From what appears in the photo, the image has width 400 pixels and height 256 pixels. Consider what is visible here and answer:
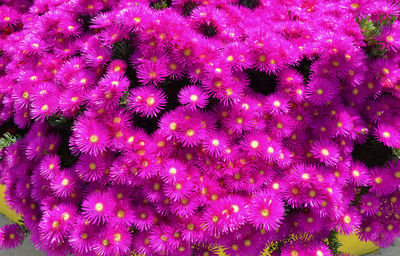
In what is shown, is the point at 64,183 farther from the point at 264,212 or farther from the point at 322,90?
the point at 322,90

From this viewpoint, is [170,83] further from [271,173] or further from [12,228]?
[12,228]

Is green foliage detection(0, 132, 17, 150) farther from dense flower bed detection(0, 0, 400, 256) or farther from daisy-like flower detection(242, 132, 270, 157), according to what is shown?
daisy-like flower detection(242, 132, 270, 157)

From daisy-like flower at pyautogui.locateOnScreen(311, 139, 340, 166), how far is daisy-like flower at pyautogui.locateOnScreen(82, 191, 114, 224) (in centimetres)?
83

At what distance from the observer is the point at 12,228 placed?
1484mm

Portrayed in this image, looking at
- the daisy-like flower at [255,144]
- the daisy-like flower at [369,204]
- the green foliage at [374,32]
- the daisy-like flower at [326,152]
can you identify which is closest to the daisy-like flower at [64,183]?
the daisy-like flower at [255,144]

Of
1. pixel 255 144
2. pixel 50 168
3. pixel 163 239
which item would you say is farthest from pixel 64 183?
pixel 255 144

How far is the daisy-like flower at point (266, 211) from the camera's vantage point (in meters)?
1.04

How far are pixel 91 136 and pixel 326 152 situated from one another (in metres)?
0.91

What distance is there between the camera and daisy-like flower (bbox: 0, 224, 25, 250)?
1.44 m

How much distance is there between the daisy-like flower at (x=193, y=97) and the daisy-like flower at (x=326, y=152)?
50 centimetres

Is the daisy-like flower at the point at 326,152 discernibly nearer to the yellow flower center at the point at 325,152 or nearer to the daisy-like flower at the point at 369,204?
the yellow flower center at the point at 325,152

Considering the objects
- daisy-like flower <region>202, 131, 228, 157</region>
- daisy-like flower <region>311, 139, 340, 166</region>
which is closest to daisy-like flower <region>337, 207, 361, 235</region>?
daisy-like flower <region>311, 139, 340, 166</region>

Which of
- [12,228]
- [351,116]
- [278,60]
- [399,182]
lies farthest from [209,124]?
[12,228]

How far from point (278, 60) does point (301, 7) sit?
28.4 inches
